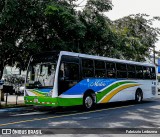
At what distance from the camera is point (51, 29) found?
49.8 ft

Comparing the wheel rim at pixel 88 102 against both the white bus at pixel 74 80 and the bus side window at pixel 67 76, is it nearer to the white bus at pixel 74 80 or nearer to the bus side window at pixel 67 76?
the white bus at pixel 74 80

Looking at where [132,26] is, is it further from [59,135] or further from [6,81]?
[59,135]

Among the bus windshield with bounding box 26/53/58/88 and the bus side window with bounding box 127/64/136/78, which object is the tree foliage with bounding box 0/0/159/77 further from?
the bus side window with bounding box 127/64/136/78

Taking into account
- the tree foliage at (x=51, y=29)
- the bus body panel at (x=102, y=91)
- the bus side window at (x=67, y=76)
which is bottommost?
the bus body panel at (x=102, y=91)

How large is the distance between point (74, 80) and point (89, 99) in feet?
5.59

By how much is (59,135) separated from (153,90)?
1467cm

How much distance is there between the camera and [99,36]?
55.9 ft

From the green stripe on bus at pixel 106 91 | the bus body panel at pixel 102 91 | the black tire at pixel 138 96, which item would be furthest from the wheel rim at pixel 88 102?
the black tire at pixel 138 96

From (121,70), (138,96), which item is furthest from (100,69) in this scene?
A: (138,96)

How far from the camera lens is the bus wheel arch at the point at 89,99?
1427 cm

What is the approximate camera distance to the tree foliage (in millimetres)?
13909

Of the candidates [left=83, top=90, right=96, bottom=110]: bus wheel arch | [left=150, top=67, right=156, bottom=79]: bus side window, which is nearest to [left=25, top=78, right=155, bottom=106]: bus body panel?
[left=83, top=90, right=96, bottom=110]: bus wheel arch

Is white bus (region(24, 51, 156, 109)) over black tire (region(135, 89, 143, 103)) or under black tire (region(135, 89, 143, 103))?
over

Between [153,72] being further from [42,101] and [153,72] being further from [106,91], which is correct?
[42,101]
